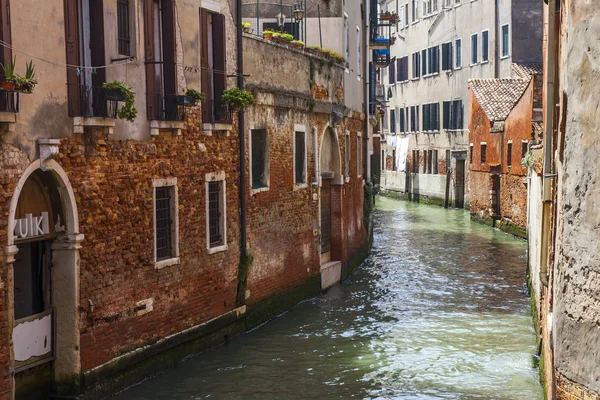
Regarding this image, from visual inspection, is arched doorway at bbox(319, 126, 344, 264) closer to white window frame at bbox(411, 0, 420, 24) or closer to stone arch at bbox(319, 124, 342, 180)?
stone arch at bbox(319, 124, 342, 180)

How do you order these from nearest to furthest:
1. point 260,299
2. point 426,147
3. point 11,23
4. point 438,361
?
point 11,23
point 438,361
point 260,299
point 426,147

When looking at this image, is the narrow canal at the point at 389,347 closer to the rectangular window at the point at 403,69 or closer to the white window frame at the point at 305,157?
the white window frame at the point at 305,157

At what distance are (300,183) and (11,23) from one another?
8.31 m

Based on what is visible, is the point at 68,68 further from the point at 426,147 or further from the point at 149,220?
the point at 426,147

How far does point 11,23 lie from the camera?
8195 millimetres

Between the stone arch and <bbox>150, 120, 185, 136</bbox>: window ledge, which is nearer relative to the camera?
<bbox>150, 120, 185, 136</bbox>: window ledge

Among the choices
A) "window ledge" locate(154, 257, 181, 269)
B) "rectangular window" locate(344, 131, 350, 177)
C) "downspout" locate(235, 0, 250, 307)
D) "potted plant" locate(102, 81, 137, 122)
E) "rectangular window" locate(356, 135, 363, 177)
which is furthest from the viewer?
"rectangular window" locate(356, 135, 363, 177)

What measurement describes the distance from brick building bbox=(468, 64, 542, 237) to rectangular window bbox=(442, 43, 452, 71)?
6.35m

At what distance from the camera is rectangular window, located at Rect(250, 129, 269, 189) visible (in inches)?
555

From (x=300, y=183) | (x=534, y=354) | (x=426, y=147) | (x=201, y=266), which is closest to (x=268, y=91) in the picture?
(x=300, y=183)

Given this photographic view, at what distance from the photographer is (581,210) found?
4.77m

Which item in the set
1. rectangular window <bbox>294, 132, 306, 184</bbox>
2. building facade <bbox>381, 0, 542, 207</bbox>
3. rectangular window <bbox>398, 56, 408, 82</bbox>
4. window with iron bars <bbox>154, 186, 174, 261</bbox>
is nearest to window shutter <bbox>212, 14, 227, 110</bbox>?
window with iron bars <bbox>154, 186, 174, 261</bbox>

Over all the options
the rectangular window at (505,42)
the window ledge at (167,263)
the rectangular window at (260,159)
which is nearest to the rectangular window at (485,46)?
the rectangular window at (505,42)

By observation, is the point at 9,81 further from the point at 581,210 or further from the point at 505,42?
the point at 505,42
